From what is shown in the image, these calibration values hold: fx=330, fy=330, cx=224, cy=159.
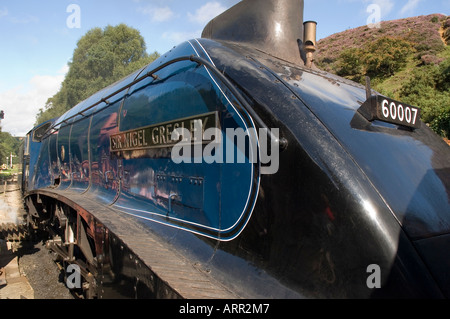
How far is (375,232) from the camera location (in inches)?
56.0

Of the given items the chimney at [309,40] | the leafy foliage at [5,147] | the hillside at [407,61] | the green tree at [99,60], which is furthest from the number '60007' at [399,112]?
the leafy foliage at [5,147]

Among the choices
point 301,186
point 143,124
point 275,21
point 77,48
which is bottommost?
point 301,186

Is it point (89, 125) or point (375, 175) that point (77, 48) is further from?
point (375, 175)

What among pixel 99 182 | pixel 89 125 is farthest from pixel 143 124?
pixel 89 125

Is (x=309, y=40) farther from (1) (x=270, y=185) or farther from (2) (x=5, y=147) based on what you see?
(2) (x=5, y=147)

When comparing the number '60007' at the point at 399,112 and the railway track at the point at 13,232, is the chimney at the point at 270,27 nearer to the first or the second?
the number '60007' at the point at 399,112

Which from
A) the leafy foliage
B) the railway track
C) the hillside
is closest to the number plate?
the railway track

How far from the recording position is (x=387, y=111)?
78.4 inches

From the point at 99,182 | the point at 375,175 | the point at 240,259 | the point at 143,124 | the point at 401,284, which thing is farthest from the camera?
the point at 99,182

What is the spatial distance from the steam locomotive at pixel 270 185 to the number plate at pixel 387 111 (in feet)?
0.04

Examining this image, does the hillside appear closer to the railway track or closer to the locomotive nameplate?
the locomotive nameplate

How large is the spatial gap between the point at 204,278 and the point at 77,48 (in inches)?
2337

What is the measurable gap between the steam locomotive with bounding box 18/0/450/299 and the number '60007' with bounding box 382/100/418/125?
14mm

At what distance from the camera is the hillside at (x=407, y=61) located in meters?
18.2
